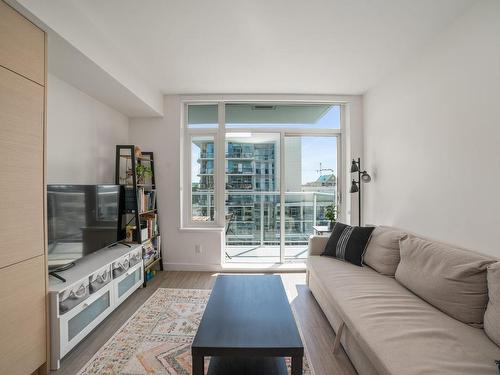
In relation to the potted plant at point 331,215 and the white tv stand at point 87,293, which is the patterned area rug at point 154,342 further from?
the potted plant at point 331,215

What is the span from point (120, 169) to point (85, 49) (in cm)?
167

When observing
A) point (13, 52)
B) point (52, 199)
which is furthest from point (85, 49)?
point (52, 199)

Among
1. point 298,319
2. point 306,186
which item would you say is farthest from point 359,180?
point 298,319

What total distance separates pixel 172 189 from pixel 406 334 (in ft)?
9.87

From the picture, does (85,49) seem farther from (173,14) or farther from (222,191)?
(222,191)

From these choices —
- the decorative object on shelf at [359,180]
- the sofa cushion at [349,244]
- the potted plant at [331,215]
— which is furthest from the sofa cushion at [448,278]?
the potted plant at [331,215]

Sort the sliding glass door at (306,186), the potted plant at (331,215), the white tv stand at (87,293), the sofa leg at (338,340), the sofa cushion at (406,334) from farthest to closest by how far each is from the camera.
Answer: the sliding glass door at (306,186), the potted plant at (331,215), the sofa leg at (338,340), the white tv stand at (87,293), the sofa cushion at (406,334)

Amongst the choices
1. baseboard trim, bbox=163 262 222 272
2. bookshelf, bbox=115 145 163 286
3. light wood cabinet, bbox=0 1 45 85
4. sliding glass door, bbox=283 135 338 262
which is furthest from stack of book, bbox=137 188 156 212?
Answer: sliding glass door, bbox=283 135 338 262

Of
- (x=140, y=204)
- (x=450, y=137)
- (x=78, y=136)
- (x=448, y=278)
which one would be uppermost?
(x=78, y=136)

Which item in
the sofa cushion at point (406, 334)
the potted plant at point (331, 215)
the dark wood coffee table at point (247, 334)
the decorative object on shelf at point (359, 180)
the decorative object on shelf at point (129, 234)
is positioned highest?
the decorative object on shelf at point (359, 180)

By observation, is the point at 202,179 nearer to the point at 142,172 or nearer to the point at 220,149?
the point at 220,149

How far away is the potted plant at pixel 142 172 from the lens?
2.97 metres

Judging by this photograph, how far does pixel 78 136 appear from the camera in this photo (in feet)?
8.16

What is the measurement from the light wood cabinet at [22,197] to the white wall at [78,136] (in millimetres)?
746
